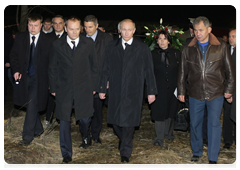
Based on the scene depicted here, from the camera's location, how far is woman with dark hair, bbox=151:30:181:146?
19.6 feet

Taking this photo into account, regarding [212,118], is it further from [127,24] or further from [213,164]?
[127,24]

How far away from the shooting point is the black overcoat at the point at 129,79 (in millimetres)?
5125

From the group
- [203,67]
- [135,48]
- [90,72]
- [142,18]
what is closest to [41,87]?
[90,72]

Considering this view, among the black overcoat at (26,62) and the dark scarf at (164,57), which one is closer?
the black overcoat at (26,62)

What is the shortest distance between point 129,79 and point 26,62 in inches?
78.4

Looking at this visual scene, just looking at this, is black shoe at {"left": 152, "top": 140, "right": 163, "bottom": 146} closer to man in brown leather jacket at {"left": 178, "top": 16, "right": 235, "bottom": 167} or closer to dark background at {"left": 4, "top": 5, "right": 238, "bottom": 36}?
man in brown leather jacket at {"left": 178, "top": 16, "right": 235, "bottom": 167}

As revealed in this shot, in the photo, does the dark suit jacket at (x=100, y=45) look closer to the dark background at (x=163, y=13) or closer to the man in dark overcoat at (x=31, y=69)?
the man in dark overcoat at (x=31, y=69)

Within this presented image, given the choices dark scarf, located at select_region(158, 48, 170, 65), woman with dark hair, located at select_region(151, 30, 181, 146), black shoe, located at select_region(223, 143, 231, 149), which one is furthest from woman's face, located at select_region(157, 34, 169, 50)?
black shoe, located at select_region(223, 143, 231, 149)

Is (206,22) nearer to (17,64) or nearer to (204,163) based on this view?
(204,163)

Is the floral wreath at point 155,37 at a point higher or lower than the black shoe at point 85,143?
higher

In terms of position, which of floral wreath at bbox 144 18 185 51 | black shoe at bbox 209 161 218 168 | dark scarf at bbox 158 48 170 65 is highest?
floral wreath at bbox 144 18 185 51

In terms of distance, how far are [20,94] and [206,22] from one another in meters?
3.49

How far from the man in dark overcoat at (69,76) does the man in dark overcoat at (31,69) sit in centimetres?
74

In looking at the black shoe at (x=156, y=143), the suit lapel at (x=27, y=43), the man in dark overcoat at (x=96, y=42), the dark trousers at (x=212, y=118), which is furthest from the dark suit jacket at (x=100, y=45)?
the dark trousers at (x=212, y=118)
